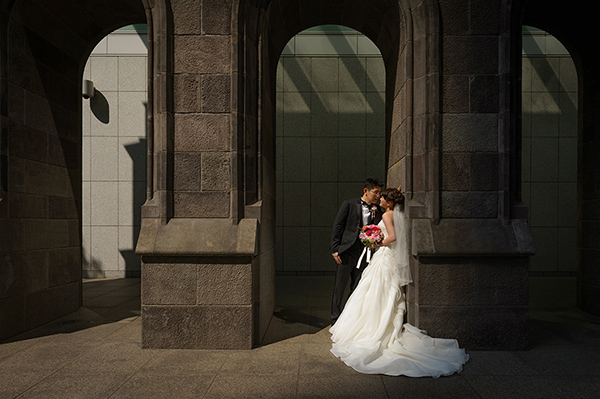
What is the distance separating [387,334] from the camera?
4.40 metres

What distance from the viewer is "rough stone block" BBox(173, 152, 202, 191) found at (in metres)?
4.68

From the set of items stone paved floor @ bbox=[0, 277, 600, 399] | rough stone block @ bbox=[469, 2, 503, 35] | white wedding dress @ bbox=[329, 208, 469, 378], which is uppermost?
rough stone block @ bbox=[469, 2, 503, 35]

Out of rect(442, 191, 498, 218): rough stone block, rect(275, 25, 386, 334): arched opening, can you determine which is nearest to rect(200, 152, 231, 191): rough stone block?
rect(442, 191, 498, 218): rough stone block

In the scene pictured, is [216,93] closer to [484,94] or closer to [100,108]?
[484,94]

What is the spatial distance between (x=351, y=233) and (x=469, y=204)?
66.8 inches

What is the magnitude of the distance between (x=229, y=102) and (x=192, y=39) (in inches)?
39.5

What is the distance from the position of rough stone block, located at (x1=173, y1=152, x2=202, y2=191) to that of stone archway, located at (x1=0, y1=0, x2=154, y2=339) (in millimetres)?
2009

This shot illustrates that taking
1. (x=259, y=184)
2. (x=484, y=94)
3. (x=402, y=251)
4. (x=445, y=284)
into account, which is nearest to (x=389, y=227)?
(x=402, y=251)

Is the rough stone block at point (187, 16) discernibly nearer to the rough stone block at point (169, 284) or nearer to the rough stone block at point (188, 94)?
the rough stone block at point (188, 94)

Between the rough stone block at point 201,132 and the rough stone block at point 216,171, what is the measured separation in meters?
0.12

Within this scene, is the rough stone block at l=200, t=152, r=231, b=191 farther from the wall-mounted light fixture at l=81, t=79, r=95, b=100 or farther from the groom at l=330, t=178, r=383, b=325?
the wall-mounted light fixture at l=81, t=79, r=95, b=100

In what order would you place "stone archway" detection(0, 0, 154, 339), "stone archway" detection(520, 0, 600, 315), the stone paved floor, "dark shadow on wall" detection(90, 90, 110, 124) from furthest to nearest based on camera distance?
"dark shadow on wall" detection(90, 90, 110, 124)
"stone archway" detection(520, 0, 600, 315)
"stone archway" detection(0, 0, 154, 339)
the stone paved floor

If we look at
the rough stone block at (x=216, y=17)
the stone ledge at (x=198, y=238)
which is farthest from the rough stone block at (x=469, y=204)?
the rough stone block at (x=216, y=17)

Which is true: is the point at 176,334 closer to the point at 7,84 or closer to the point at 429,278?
the point at 429,278
